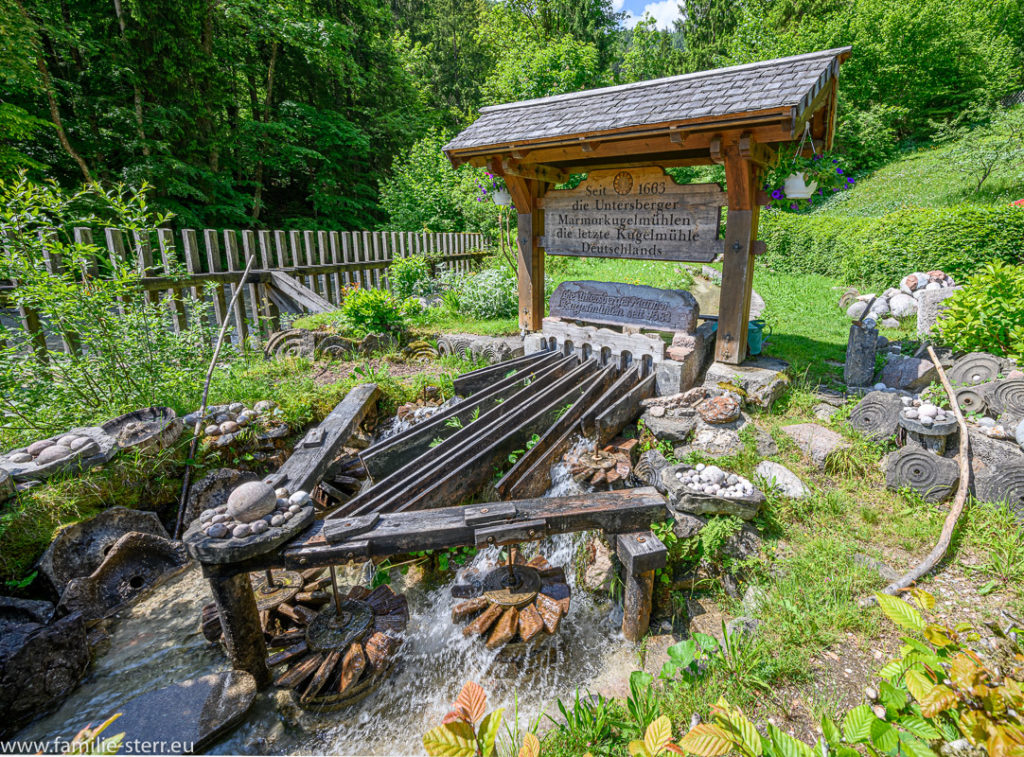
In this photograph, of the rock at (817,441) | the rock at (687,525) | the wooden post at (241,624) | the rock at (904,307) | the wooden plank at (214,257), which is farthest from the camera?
the rock at (904,307)

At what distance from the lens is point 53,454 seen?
3.37 metres

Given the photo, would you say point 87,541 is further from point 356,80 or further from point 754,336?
point 356,80

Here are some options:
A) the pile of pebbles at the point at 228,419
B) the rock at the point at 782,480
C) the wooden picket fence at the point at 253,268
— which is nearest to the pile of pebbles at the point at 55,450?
the pile of pebbles at the point at 228,419

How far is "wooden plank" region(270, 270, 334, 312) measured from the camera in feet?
23.5

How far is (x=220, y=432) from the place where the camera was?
13.9 feet

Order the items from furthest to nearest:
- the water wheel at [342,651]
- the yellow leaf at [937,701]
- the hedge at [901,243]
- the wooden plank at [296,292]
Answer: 1. the hedge at [901,243]
2. the wooden plank at [296,292]
3. the water wheel at [342,651]
4. the yellow leaf at [937,701]

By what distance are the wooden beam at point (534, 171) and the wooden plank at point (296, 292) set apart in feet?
12.0

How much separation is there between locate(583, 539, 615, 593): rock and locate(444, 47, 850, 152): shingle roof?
3.56m

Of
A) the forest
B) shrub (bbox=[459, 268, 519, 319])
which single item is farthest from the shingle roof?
the forest

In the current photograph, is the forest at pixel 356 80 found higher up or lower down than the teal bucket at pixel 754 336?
higher up

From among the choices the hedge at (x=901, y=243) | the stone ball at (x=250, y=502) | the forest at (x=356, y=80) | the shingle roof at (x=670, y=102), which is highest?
the forest at (x=356, y=80)

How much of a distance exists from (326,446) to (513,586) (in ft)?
5.98

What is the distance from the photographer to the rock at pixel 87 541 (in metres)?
3.21

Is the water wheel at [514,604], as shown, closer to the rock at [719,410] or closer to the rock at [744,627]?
the rock at [744,627]
